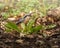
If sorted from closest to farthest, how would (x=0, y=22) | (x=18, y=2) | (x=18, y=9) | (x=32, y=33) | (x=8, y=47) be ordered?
(x=8, y=47) < (x=32, y=33) < (x=0, y=22) < (x=18, y=9) < (x=18, y=2)

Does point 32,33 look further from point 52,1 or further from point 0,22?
point 52,1

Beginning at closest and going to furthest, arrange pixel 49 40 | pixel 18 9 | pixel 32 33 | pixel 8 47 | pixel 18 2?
pixel 8 47 < pixel 49 40 < pixel 32 33 < pixel 18 9 < pixel 18 2

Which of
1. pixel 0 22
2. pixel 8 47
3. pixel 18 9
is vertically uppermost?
pixel 18 9

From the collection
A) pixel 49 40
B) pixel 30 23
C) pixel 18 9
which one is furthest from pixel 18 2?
pixel 49 40

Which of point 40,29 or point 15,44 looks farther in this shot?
point 40,29

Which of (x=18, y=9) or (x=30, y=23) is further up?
(x=18, y=9)

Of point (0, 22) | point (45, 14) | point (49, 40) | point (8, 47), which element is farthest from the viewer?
point (45, 14)

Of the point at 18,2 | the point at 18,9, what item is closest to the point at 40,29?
the point at 18,9

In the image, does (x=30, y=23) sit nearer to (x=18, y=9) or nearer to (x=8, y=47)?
(x=8, y=47)

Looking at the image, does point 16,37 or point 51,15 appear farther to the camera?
point 51,15
